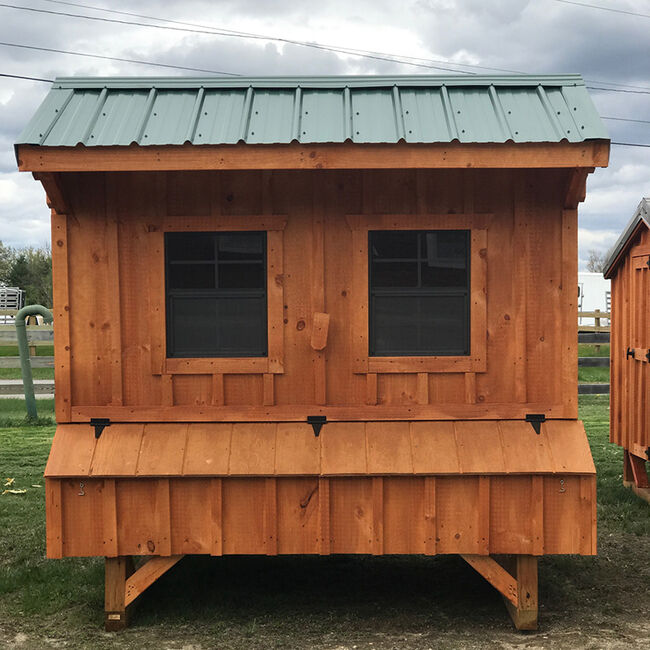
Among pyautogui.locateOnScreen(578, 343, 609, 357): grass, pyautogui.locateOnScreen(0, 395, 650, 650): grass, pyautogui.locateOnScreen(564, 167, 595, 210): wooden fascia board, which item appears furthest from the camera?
pyautogui.locateOnScreen(578, 343, 609, 357): grass

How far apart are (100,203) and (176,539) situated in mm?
2640

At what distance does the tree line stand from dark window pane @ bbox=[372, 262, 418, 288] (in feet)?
141

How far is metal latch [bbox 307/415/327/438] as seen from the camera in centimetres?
613

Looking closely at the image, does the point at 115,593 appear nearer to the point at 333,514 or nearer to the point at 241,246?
the point at 333,514

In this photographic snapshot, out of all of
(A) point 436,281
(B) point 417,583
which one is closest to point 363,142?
(A) point 436,281

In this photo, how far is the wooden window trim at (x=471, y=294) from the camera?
609 cm

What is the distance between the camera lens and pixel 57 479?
19.9 ft

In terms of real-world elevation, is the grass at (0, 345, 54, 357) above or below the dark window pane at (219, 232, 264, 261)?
below

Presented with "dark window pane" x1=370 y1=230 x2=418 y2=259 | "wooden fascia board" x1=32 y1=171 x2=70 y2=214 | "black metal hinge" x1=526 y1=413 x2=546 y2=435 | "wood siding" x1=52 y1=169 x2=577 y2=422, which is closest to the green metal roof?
"wooden fascia board" x1=32 y1=171 x2=70 y2=214

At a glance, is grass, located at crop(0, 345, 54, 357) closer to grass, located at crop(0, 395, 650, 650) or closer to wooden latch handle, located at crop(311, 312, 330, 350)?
grass, located at crop(0, 395, 650, 650)

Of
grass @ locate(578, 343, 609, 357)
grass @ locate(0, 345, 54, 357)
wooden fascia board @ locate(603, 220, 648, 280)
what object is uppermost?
wooden fascia board @ locate(603, 220, 648, 280)

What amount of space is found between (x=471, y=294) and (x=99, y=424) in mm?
3029

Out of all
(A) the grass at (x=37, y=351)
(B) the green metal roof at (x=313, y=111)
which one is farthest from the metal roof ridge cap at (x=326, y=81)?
(A) the grass at (x=37, y=351)

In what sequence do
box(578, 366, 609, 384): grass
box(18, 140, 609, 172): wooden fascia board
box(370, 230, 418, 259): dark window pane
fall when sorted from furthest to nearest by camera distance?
1. box(578, 366, 609, 384): grass
2. box(370, 230, 418, 259): dark window pane
3. box(18, 140, 609, 172): wooden fascia board
